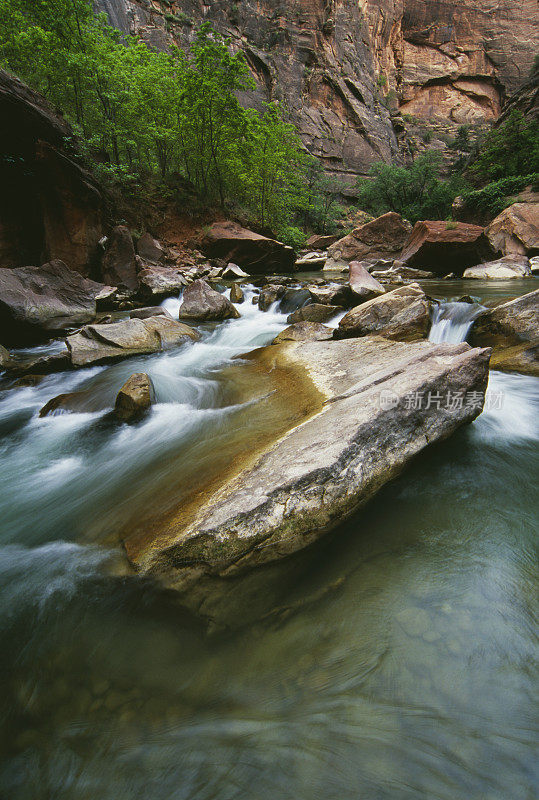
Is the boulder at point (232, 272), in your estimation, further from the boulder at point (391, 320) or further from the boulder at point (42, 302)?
the boulder at point (391, 320)

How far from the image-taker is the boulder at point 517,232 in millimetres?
15031

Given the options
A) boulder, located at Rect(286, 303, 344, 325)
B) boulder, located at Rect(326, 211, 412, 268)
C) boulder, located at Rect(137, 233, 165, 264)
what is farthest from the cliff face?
boulder, located at Rect(286, 303, 344, 325)

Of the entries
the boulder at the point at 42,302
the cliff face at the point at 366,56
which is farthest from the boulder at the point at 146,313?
the cliff face at the point at 366,56

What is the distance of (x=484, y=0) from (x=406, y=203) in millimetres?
48128

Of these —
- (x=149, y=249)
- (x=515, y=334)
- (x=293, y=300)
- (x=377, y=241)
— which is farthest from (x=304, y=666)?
(x=377, y=241)

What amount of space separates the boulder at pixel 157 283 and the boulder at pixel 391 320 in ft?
22.8

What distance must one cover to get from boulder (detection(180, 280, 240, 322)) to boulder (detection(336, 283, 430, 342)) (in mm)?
4015

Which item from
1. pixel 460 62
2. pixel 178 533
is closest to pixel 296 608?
pixel 178 533

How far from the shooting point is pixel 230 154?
57.0 feet

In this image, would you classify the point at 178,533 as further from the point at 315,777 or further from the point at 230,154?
the point at 230,154

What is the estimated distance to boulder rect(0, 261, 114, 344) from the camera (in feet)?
21.7

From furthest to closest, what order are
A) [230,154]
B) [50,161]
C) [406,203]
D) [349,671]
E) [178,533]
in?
[406,203], [230,154], [50,161], [178,533], [349,671]

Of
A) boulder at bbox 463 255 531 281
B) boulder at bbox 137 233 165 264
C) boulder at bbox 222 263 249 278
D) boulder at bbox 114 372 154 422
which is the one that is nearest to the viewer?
boulder at bbox 114 372 154 422

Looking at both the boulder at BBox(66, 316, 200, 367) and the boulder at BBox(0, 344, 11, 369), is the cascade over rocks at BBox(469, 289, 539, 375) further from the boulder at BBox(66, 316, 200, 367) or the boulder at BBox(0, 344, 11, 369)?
the boulder at BBox(0, 344, 11, 369)
